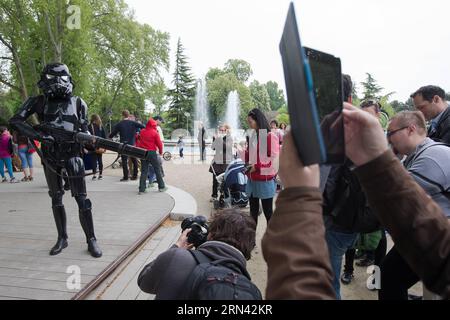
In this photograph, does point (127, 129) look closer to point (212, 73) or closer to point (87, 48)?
point (87, 48)

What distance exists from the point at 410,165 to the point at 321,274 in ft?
6.63

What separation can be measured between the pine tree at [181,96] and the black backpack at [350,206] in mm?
44610

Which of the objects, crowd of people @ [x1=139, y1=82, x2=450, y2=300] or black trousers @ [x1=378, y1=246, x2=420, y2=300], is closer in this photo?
crowd of people @ [x1=139, y1=82, x2=450, y2=300]

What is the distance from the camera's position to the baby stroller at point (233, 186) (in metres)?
6.51

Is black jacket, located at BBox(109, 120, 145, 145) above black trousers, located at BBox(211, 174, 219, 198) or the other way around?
above

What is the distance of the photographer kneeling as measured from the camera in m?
1.34

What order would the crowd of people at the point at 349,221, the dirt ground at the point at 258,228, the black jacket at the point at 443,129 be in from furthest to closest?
the black jacket at the point at 443,129, the dirt ground at the point at 258,228, the crowd of people at the point at 349,221

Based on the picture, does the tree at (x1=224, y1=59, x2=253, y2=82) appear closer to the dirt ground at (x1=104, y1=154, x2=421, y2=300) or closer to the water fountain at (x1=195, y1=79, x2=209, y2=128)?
the water fountain at (x1=195, y1=79, x2=209, y2=128)

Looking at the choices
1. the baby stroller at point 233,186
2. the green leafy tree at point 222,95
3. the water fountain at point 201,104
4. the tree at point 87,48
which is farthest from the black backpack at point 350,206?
the water fountain at point 201,104

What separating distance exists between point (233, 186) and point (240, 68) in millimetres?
54483

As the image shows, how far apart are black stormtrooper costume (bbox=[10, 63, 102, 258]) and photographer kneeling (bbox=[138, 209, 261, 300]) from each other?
252 cm

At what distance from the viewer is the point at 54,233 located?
185 inches

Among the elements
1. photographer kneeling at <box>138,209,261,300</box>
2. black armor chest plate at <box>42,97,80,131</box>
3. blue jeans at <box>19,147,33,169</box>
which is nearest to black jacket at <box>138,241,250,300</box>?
photographer kneeling at <box>138,209,261,300</box>

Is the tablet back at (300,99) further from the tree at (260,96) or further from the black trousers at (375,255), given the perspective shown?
the tree at (260,96)
